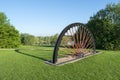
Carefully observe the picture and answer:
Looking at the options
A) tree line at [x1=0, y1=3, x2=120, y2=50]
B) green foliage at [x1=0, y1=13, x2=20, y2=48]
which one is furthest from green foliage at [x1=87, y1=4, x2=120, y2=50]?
green foliage at [x1=0, y1=13, x2=20, y2=48]

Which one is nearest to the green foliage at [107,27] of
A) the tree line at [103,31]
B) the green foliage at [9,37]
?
the tree line at [103,31]

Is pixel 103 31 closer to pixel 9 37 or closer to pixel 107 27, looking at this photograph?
pixel 107 27

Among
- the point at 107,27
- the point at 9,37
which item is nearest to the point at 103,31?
the point at 107,27

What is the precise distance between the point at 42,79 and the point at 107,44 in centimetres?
2103

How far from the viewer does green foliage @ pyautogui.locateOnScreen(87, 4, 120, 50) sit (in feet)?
80.7

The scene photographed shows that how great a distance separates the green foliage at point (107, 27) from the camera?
80.7ft

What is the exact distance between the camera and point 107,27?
81.6ft

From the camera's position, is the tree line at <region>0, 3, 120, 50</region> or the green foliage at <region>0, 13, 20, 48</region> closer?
the tree line at <region>0, 3, 120, 50</region>

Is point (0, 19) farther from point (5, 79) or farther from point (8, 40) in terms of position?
point (5, 79)

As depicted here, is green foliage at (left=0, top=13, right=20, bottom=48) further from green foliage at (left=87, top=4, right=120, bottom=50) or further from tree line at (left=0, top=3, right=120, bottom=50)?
green foliage at (left=87, top=4, right=120, bottom=50)

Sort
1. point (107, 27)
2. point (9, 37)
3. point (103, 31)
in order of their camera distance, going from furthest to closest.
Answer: point (9, 37) < point (103, 31) < point (107, 27)

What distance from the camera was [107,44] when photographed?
2467 cm

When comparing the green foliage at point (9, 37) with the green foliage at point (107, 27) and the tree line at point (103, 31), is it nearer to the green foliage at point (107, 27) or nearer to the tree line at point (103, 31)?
the tree line at point (103, 31)

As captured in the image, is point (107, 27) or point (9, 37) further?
point (9, 37)
